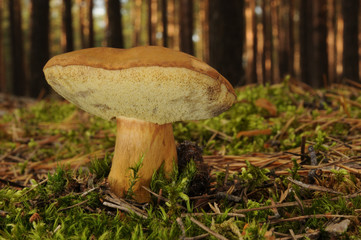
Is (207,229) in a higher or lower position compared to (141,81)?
lower

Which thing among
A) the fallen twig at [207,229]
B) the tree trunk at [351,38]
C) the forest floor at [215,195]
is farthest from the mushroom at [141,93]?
the tree trunk at [351,38]

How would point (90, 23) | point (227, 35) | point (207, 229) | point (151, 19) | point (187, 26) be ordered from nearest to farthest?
point (207, 229), point (227, 35), point (187, 26), point (90, 23), point (151, 19)

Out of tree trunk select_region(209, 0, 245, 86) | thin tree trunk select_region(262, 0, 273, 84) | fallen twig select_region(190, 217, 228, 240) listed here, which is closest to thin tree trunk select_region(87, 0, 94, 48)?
tree trunk select_region(209, 0, 245, 86)

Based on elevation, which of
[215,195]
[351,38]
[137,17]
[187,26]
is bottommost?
[215,195]

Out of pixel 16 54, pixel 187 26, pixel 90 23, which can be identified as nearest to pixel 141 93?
pixel 187 26

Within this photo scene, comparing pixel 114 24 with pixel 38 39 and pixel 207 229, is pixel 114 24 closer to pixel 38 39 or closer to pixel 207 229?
pixel 38 39

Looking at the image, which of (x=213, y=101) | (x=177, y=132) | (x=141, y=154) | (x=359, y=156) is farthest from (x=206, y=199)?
(x=177, y=132)
